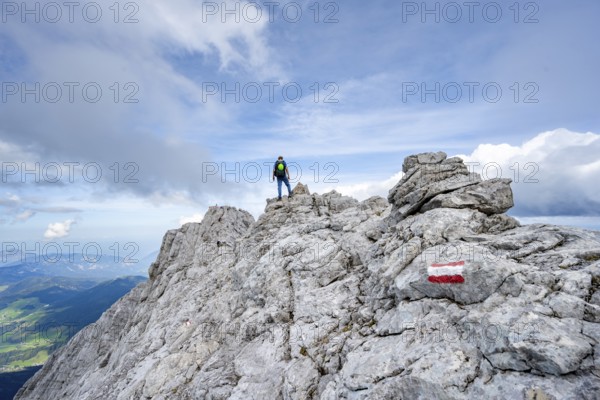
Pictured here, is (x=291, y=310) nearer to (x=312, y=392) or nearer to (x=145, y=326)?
(x=312, y=392)

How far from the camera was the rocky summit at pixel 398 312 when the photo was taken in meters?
11.1

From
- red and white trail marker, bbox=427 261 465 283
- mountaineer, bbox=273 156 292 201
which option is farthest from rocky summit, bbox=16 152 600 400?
mountaineer, bbox=273 156 292 201

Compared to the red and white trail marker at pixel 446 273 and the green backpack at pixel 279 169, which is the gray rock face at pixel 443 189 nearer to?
the red and white trail marker at pixel 446 273

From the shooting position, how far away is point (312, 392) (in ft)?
49.7

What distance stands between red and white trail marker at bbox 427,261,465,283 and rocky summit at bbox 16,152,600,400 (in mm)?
63

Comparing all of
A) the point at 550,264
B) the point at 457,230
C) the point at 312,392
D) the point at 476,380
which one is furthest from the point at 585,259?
the point at 312,392

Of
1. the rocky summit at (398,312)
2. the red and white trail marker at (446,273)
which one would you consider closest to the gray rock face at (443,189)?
the rocky summit at (398,312)

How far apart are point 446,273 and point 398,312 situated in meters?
3.10

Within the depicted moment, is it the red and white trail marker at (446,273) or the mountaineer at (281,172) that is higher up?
the mountaineer at (281,172)

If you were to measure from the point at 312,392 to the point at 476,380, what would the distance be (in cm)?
774

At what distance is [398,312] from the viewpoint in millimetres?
15500

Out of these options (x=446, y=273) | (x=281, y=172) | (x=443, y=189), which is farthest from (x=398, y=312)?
(x=281, y=172)

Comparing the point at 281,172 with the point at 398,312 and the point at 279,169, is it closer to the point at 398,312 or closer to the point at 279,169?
the point at 279,169

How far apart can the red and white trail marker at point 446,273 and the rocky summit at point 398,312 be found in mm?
63
